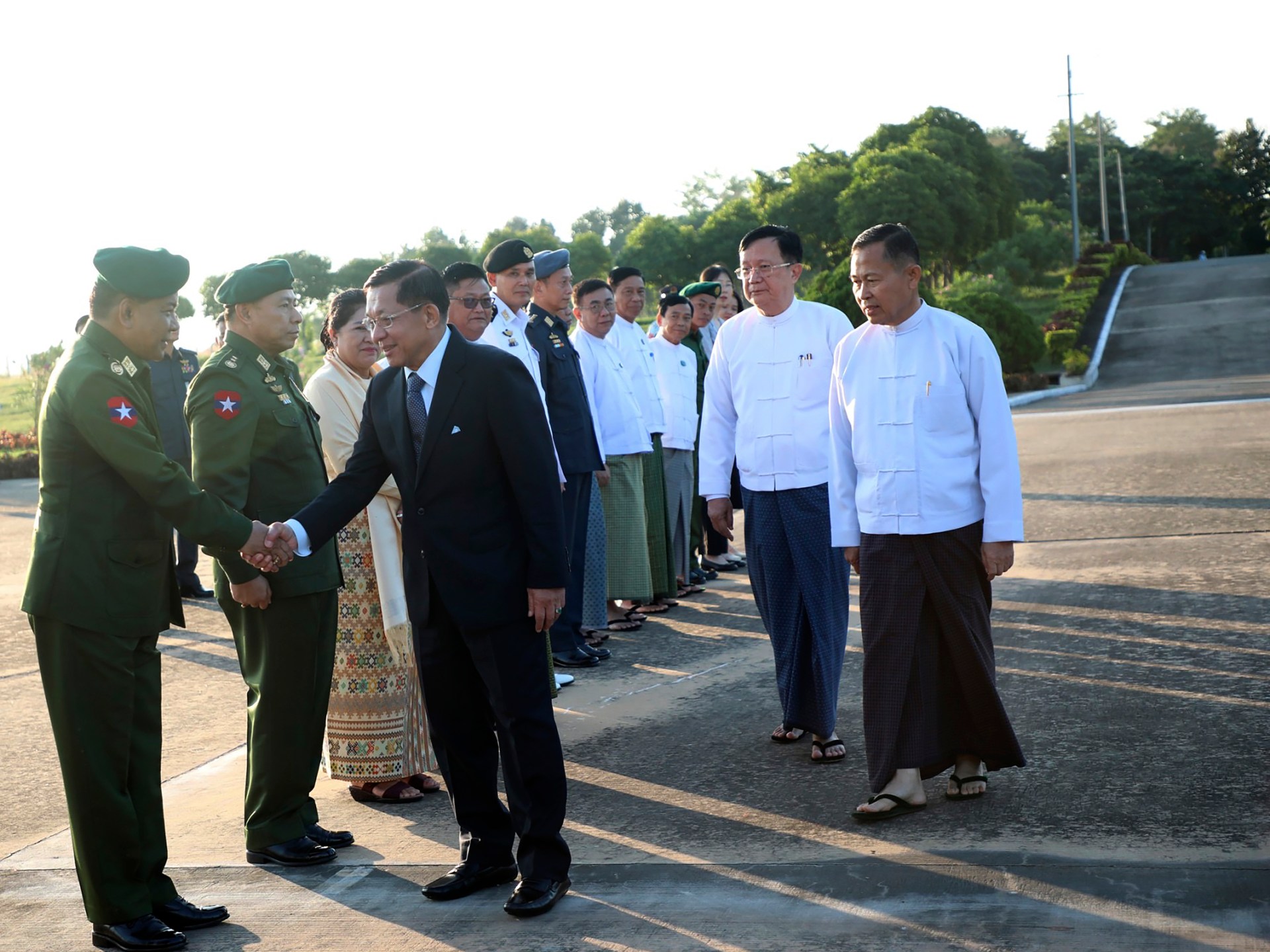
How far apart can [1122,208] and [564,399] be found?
71.2 meters

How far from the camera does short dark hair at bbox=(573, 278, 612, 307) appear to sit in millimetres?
8148

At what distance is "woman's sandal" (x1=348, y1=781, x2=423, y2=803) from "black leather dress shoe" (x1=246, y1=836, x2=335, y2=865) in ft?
2.12

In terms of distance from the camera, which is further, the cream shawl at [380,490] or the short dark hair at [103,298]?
the cream shawl at [380,490]

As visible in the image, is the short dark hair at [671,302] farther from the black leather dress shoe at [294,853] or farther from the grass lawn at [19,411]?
the grass lawn at [19,411]

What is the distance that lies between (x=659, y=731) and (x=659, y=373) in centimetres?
404

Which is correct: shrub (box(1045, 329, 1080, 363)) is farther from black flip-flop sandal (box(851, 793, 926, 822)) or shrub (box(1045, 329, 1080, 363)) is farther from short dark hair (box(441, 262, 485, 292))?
black flip-flop sandal (box(851, 793, 926, 822))

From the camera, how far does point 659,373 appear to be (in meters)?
9.32

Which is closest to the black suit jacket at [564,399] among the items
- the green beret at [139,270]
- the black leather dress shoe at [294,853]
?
the black leather dress shoe at [294,853]

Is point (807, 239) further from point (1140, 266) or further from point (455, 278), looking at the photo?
point (455, 278)

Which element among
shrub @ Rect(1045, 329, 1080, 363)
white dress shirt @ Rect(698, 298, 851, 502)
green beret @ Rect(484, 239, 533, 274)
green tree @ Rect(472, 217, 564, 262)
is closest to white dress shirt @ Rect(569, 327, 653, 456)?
green beret @ Rect(484, 239, 533, 274)

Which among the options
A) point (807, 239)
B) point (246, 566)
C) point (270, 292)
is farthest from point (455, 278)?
point (807, 239)

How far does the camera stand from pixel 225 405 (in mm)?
4395

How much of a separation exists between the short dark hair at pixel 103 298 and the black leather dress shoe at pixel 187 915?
1.84 meters

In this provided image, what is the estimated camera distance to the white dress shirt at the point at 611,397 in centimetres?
806
